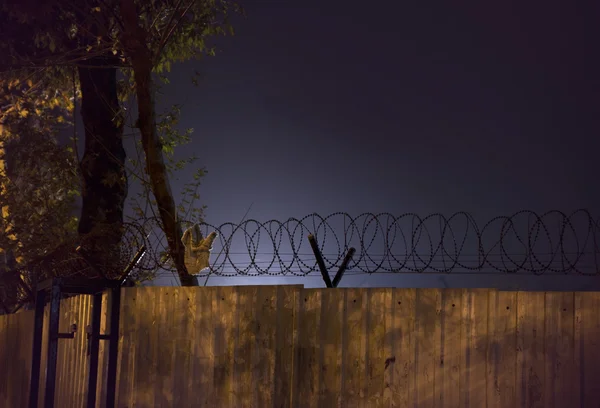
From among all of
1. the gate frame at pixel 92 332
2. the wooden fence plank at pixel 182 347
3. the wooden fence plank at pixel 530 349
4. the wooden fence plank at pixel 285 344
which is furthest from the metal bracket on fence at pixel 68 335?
the wooden fence plank at pixel 530 349

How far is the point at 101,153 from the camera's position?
14.1 metres

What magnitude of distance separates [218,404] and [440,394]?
259cm

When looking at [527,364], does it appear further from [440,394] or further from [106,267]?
[106,267]

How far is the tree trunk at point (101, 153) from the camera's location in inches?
547

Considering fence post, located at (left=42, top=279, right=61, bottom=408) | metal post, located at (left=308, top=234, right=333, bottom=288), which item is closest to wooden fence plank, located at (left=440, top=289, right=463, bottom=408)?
metal post, located at (left=308, top=234, right=333, bottom=288)

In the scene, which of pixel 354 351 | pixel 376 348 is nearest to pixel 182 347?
pixel 354 351

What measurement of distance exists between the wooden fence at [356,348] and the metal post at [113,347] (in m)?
0.07

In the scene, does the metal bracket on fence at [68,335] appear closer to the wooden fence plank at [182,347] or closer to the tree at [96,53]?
the wooden fence plank at [182,347]

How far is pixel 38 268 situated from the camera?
466 inches

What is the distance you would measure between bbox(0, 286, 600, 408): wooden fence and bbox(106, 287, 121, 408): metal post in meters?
0.07

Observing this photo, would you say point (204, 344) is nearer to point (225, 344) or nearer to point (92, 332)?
point (225, 344)

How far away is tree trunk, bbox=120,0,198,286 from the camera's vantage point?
36.4ft

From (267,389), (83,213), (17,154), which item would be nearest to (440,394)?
(267,389)

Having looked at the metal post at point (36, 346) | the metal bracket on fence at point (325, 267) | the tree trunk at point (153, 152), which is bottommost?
the metal post at point (36, 346)
